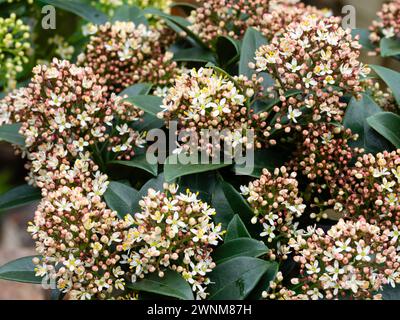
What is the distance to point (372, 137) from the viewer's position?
74.8 inches

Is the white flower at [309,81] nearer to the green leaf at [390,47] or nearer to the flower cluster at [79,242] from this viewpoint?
the green leaf at [390,47]

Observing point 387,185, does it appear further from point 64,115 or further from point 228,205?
point 64,115

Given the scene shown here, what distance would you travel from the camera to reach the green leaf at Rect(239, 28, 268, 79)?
200cm

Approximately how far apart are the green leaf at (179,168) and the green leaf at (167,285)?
27cm

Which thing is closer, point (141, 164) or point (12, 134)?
point (141, 164)

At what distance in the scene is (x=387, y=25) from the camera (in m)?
2.33

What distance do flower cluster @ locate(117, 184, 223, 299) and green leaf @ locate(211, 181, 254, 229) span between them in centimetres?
16

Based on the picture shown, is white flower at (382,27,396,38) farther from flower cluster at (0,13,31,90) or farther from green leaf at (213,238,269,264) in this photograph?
flower cluster at (0,13,31,90)

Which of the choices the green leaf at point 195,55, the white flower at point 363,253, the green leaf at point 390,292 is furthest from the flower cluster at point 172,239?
the green leaf at point 195,55

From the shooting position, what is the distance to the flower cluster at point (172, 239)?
1516 millimetres

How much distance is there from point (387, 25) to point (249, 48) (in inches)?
25.8

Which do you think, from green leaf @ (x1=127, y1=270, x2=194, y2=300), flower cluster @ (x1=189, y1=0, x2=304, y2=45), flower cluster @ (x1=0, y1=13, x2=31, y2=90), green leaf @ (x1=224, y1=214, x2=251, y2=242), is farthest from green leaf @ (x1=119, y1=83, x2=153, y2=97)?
green leaf @ (x1=127, y1=270, x2=194, y2=300)

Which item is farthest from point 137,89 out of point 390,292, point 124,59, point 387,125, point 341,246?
point 390,292

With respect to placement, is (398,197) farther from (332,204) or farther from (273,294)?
(273,294)
